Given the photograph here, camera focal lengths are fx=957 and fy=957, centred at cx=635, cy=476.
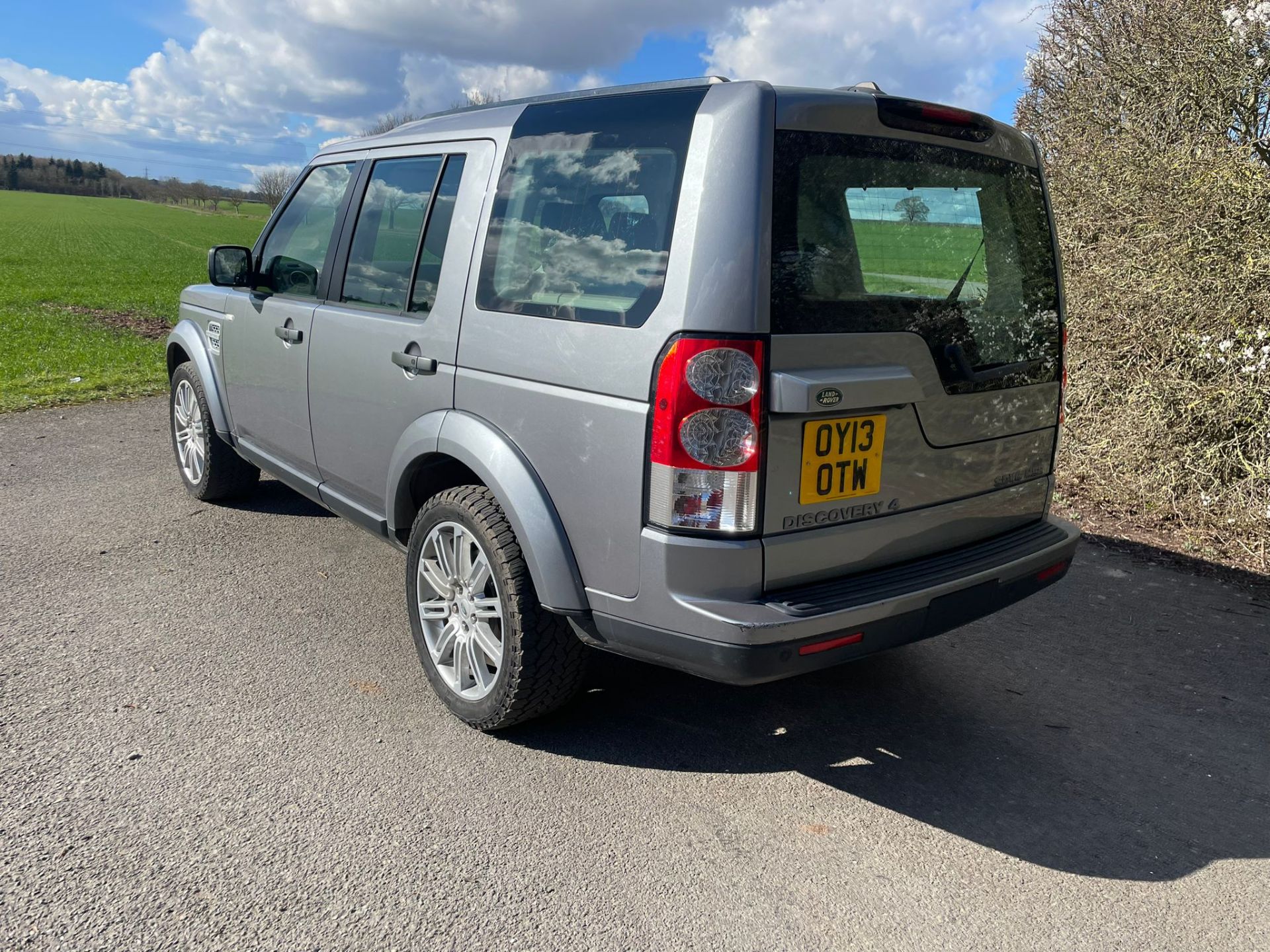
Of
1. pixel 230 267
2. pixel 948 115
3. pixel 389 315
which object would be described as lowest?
pixel 389 315

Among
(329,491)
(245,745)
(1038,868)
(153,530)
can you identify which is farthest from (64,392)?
(1038,868)

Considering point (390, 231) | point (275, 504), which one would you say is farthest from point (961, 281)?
point (275, 504)

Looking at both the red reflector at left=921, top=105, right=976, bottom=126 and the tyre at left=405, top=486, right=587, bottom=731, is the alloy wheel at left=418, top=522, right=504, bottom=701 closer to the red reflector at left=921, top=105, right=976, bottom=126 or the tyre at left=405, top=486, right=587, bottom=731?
the tyre at left=405, top=486, right=587, bottom=731

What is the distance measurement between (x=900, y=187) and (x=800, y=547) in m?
1.14

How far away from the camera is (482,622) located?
3199 mm

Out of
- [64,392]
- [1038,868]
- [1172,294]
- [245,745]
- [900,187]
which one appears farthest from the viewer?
[64,392]

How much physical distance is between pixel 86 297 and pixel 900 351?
23203mm

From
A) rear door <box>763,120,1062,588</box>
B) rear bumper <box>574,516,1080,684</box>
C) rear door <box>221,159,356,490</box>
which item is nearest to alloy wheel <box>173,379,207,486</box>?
rear door <box>221,159,356,490</box>

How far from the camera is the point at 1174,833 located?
2887mm

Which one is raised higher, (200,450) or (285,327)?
(285,327)

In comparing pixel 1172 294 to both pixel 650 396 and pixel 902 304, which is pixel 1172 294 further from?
pixel 650 396

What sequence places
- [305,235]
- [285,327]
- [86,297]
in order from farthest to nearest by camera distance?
[86,297]
[305,235]
[285,327]

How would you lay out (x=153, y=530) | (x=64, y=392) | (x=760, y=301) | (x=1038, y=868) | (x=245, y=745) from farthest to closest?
(x=64, y=392) → (x=153, y=530) → (x=245, y=745) → (x=1038, y=868) → (x=760, y=301)

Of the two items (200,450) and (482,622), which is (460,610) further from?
(200,450)
